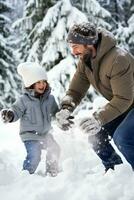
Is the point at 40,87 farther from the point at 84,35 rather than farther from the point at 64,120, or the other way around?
the point at 84,35

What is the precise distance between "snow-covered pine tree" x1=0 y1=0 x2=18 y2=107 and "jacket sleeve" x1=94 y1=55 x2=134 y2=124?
16.4 metres

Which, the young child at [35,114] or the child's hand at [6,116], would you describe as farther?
the young child at [35,114]

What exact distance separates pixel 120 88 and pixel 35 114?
5.71 feet

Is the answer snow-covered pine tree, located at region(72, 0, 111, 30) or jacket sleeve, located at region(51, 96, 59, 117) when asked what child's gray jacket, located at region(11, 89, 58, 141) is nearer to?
jacket sleeve, located at region(51, 96, 59, 117)

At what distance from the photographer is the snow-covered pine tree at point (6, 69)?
21.1 metres

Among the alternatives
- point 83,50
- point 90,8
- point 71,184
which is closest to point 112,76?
point 83,50

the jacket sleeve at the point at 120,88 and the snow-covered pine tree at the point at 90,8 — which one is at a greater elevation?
the jacket sleeve at the point at 120,88

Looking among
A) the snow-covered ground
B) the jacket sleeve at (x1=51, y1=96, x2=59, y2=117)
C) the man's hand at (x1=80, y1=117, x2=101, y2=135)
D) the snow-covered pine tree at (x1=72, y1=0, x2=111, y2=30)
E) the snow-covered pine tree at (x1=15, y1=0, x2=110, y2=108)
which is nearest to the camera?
the snow-covered ground

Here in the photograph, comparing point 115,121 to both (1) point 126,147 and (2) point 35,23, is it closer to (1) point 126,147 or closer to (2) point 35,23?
(1) point 126,147

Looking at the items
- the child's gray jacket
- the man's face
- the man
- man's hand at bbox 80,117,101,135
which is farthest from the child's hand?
man's hand at bbox 80,117,101,135

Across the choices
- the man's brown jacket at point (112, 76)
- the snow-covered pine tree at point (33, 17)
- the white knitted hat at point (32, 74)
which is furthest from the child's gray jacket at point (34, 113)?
the snow-covered pine tree at point (33, 17)

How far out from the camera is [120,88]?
454 centimetres

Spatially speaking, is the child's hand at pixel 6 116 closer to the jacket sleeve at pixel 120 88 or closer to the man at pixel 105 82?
the man at pixel 105 82

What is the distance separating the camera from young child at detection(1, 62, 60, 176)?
5.95 m
